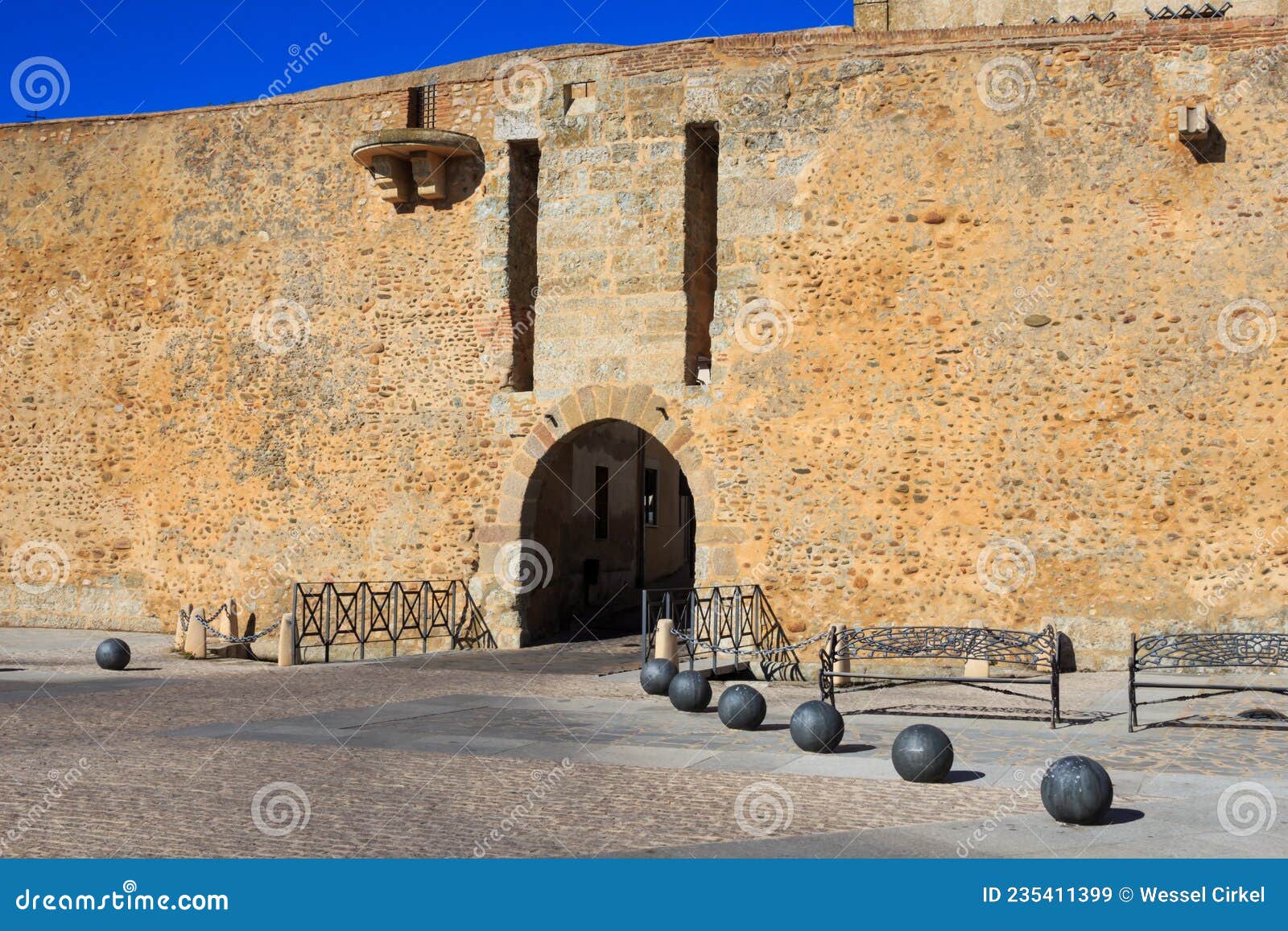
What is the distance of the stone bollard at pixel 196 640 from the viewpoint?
13969mm

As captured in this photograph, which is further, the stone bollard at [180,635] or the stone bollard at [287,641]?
the stone bollard at [180,635]

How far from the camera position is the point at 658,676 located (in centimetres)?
1042

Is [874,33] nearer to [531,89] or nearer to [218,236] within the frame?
[531,89]

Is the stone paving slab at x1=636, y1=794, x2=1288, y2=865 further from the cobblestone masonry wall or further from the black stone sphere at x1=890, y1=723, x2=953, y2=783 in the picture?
the cobblestone masonry wall

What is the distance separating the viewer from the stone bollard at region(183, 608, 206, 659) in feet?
45.8

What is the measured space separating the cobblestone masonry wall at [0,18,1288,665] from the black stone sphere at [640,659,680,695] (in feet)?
11.2

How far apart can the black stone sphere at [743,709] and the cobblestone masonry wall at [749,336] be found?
197 inches

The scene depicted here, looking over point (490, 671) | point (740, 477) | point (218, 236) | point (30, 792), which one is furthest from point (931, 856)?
point (218, 236)

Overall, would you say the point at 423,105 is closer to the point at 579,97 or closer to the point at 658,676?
the point at 579,97

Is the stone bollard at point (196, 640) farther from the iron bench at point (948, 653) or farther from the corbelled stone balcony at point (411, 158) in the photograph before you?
the iron bench at point (948, 653)

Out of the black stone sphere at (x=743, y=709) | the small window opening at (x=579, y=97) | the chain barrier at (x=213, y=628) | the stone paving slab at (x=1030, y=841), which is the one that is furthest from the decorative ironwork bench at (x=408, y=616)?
the stone paving slab at (x=1030, y=841)

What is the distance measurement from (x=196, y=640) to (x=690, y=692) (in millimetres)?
6790

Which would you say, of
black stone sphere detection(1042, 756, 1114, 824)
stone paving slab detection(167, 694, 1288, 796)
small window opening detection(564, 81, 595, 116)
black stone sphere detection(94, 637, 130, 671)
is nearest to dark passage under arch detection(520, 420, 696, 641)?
small window opening detection(564, 81, 595, 116)

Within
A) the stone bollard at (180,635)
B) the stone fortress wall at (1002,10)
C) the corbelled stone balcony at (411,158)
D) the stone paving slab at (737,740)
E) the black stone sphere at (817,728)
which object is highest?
the stone fortress wall at (1002,10)
